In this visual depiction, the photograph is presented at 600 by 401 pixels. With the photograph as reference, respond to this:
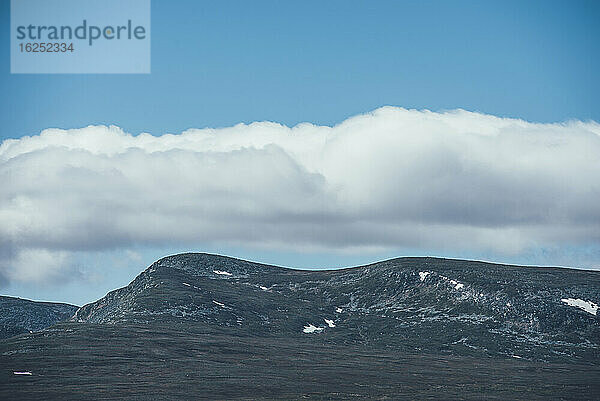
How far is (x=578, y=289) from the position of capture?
188 meters

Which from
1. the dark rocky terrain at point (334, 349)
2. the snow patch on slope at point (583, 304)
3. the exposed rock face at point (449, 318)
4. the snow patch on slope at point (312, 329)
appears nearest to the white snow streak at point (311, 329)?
the snow patch on slope at point (312, 329)

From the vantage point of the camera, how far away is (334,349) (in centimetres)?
15425

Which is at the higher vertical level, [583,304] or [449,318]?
[583,304]

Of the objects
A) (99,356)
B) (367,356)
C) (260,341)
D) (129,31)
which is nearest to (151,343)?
(99,356)

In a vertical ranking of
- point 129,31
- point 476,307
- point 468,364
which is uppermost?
point 129,31

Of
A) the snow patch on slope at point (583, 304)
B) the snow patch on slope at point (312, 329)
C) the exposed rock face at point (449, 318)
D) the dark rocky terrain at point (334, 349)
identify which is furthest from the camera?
the snow patch on slope at point (312, 329)

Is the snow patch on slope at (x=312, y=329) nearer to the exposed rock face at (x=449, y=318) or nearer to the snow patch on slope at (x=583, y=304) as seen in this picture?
the exposed rock face at (x=449, y=318)

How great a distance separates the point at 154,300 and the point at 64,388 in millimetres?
97807

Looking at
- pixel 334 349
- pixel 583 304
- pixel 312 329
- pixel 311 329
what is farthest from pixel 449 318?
pixel 334 349

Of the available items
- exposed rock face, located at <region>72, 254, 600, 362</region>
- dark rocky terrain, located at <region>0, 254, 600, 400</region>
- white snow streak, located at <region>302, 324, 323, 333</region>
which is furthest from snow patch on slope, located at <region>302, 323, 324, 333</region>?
dark rocky terrain, located at <region>0, 254, 600, 400</region>

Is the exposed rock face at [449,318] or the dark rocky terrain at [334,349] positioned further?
the exposed rock face at [449,318]

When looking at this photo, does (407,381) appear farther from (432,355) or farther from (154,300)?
(154,300)

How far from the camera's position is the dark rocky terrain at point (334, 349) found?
99.0 metres

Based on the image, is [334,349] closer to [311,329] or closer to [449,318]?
[311,329]
